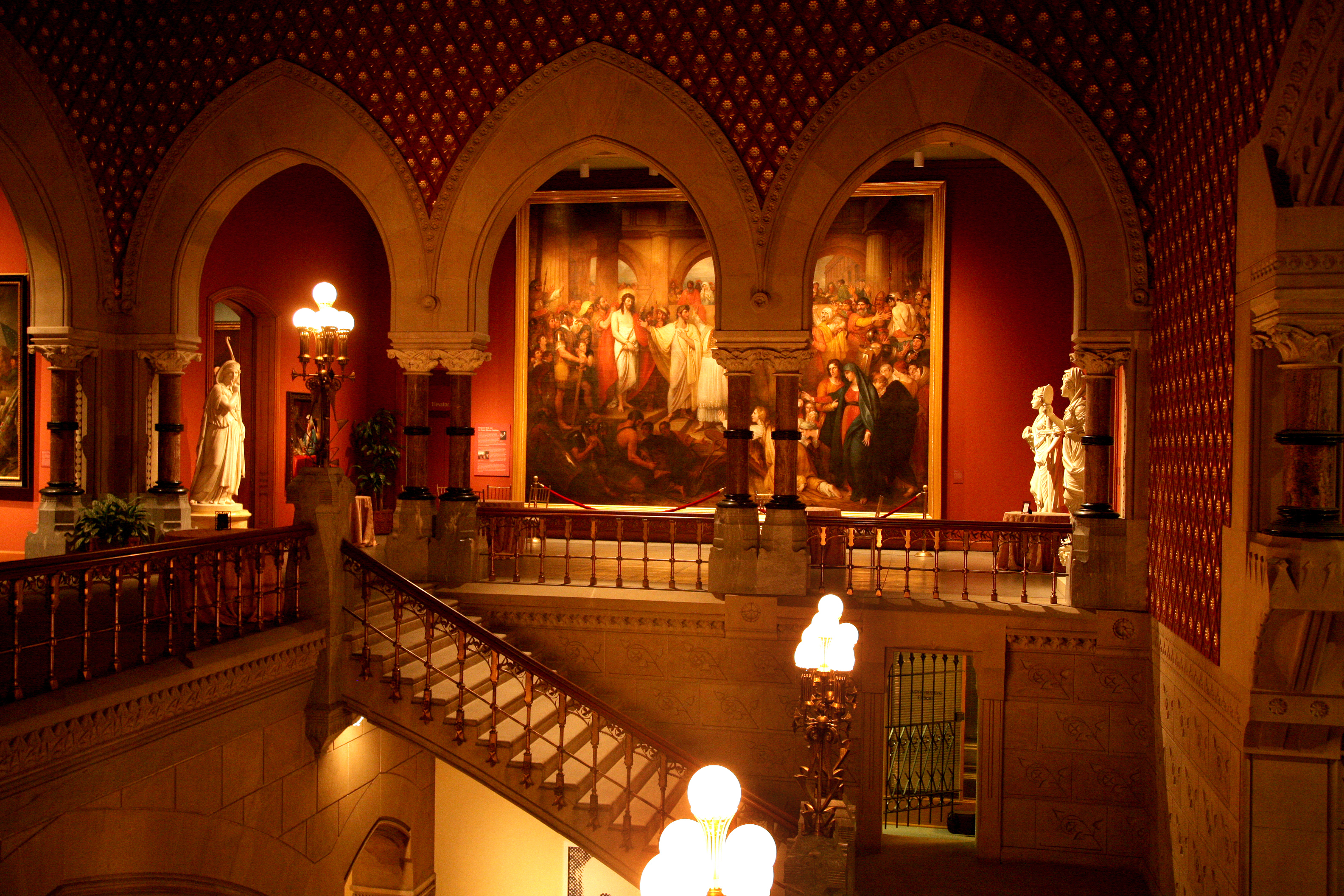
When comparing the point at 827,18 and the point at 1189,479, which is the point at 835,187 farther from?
the point at 1189,479

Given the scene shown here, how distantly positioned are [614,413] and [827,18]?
5753 mm

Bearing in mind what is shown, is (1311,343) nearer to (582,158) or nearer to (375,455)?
(582,158)

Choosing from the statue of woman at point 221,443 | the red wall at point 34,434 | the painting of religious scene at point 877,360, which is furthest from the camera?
the painting of religious scene at point 877,360

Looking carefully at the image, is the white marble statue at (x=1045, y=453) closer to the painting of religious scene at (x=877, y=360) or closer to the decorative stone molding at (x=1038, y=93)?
the painting of religious scene at (x=877, y=360)

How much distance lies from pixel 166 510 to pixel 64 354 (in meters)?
1.58

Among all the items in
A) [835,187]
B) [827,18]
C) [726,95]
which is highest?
[827,18]

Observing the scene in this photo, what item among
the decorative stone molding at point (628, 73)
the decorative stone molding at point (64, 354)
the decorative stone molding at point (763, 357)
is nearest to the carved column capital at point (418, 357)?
the decorative stone molding at point (628, 73)

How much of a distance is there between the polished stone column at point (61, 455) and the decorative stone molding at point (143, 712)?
3.80m

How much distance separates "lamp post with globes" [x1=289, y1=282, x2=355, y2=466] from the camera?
6.70 m

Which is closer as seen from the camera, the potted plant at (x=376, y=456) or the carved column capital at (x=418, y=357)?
the carved column capital at (x=418, y=357)

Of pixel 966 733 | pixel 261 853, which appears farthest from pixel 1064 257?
pixel 261 853

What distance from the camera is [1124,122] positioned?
24.2 ft

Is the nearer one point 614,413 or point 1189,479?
point 1189,479

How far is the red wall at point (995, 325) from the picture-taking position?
11445 mm
